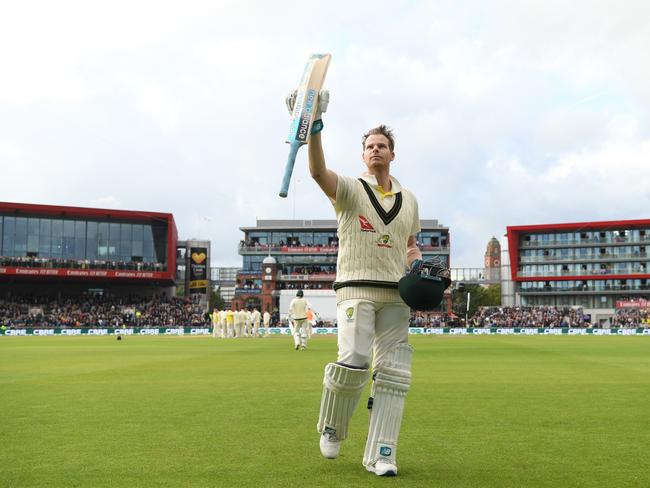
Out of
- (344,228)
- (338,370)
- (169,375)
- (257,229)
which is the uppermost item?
(257,229)

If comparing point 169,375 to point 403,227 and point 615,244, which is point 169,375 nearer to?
point 403,227

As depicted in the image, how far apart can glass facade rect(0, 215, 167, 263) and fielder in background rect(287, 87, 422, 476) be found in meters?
75.9

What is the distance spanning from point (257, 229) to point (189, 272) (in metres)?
18.1

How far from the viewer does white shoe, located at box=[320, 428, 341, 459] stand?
539 cm

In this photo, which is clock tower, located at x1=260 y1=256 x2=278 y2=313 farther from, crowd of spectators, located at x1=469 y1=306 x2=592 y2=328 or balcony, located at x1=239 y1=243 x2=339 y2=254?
crowd of spectators, located at x1=469 y1=306 x2=592 y2=328

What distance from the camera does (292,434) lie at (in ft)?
22.0

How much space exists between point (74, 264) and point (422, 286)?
244 feet

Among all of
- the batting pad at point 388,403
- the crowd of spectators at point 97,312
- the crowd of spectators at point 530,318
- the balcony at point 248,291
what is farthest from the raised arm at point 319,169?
the balcony at point 248,291

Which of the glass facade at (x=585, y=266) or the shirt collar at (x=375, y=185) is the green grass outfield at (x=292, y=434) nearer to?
the shirt collar at (x=375, y=185)

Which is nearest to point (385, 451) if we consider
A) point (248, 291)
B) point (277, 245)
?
point (248, 291)

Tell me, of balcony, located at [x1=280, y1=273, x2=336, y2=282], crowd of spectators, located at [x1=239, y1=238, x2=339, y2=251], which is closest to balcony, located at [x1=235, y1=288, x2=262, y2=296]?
balcony, located at [x1=280, y1=273, x2=336, y2=282]

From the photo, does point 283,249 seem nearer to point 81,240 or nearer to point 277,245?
point 277,245

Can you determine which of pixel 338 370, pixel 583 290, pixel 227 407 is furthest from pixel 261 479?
pixel 583 290

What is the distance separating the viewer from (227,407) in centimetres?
873
